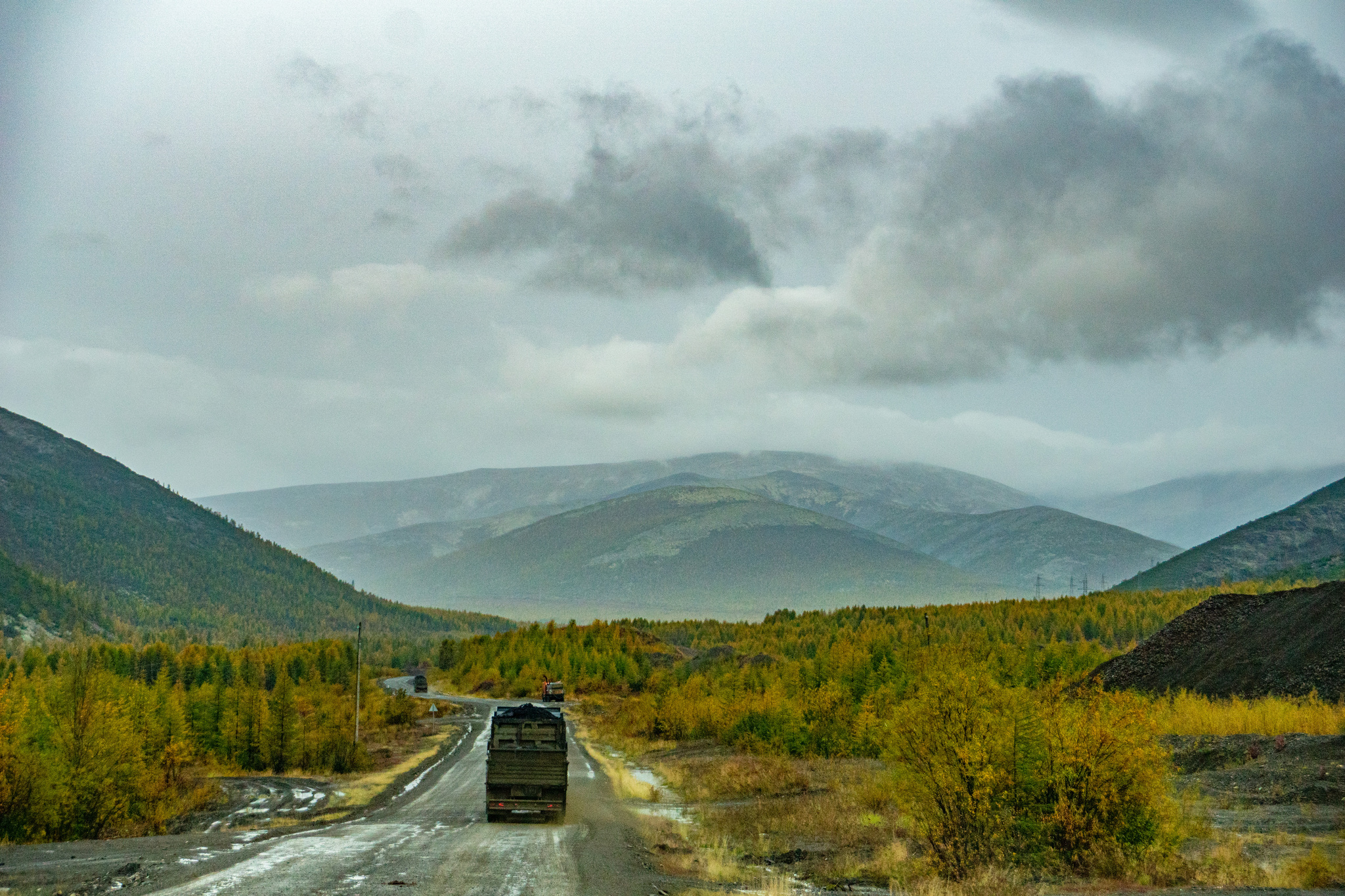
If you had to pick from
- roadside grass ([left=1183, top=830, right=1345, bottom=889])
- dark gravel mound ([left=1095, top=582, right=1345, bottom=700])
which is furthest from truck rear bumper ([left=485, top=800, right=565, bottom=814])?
dark gravel mound ([left=1095, top=582, right=1345, bottom=700])

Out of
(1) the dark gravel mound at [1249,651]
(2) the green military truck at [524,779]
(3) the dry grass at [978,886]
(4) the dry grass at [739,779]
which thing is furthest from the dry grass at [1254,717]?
(2) the green military truck at [524,779]

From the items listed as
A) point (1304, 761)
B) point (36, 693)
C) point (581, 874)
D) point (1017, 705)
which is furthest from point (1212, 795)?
point (36, 693)

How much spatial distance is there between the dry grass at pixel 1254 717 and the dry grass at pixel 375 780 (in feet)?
113

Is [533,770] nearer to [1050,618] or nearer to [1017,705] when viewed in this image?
[1017,705]

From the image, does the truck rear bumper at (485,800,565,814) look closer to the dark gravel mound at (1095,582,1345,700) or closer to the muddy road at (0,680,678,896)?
the muddy road at (0,680,678,896)

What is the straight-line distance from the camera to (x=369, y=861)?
23.2 m

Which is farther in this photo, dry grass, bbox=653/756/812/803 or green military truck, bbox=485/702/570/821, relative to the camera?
dry grass, bbox=653/756/812/803

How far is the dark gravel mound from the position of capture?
5400 centimetres

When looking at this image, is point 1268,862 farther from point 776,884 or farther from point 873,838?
point 776,884

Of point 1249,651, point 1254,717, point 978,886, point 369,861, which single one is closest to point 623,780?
point 369,861

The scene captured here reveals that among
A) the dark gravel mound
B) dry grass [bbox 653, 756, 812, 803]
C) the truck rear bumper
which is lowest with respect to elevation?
dry grass [bbox 653, 756, 812, 803]

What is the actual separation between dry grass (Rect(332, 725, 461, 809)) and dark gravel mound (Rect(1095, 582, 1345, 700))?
141 ft

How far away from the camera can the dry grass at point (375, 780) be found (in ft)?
150

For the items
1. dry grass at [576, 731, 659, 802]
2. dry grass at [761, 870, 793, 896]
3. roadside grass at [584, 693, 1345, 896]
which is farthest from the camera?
dry grass at [576, 731, 659, 802]
